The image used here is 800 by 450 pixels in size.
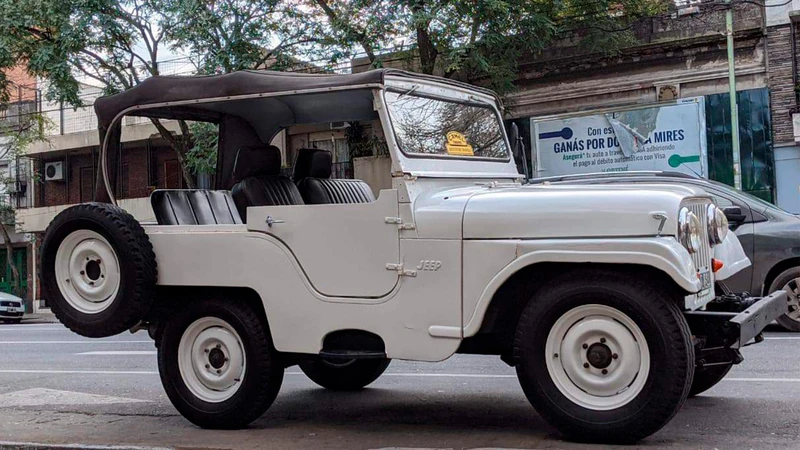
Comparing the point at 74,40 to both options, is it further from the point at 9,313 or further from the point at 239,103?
the point at 239,103

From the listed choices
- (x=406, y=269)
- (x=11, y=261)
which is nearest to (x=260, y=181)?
(x=406, y=269)

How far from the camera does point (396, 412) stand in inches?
261

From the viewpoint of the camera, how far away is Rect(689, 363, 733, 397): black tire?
6258 millimetres

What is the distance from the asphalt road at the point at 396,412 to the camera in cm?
546

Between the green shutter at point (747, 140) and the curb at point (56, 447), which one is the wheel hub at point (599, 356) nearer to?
the curb at point (56, 447)

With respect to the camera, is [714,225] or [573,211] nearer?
[573,211]

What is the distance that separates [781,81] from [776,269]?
9.21 m

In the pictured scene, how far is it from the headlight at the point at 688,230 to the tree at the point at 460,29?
1232cm

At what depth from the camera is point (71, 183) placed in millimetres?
33031

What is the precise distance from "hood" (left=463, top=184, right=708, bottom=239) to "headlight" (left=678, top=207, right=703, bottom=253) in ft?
0.22

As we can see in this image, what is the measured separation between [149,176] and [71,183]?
466cm

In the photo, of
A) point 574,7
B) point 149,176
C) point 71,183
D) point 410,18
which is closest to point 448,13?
point 410,18

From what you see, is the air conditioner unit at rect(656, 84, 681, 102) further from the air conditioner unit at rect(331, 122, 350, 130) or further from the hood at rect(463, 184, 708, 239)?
the hood at rect(463, 184, 708, 239)

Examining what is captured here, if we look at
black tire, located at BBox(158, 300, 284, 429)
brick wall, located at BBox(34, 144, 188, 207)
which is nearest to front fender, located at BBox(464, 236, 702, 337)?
black tire, located at BBox(158, 300, 284, 429)
